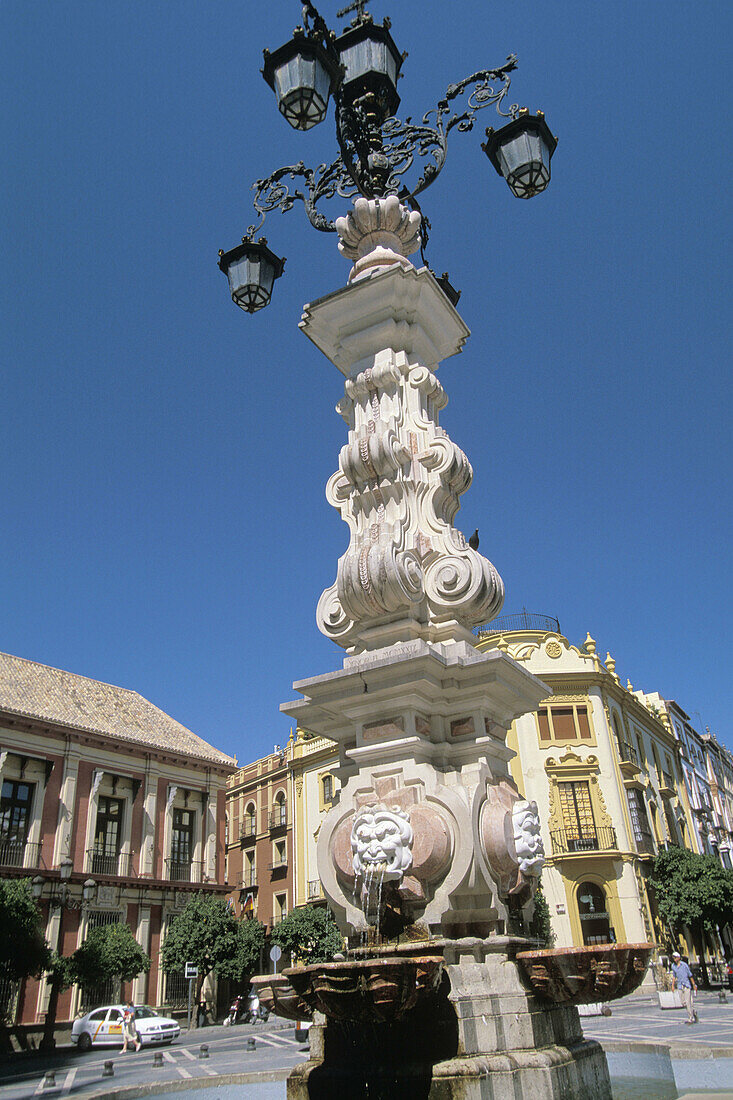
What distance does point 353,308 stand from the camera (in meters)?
8.02

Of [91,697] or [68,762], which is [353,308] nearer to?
[68,762]

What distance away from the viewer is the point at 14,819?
1158 inches

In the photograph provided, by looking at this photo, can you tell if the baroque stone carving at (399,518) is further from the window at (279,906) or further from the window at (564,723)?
the window at (279,906)

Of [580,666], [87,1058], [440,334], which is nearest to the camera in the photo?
[440,334]

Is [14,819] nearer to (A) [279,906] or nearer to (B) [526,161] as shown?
(A) [279,906]

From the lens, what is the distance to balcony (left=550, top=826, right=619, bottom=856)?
29.5 meters

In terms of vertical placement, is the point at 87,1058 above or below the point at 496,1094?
below

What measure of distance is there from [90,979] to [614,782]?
64.4ft

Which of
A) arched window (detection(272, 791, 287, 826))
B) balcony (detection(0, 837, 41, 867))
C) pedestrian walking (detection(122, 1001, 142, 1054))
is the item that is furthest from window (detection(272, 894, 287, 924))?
pedestrian walking (detection(122, 1001, 142, 1054))

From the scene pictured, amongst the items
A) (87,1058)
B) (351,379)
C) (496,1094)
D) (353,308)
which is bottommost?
(87,1058)

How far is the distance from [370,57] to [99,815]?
31.0m

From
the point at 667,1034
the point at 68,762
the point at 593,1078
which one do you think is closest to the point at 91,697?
the point at 68,762

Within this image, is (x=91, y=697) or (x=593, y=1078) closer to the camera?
(x=593, y=1078)

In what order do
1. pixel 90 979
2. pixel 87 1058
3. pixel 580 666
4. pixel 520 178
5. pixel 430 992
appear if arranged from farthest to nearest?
pixel 580 666, pixel 90 979, pixel 87 1058, pixel 520 178, pixel 430 992
